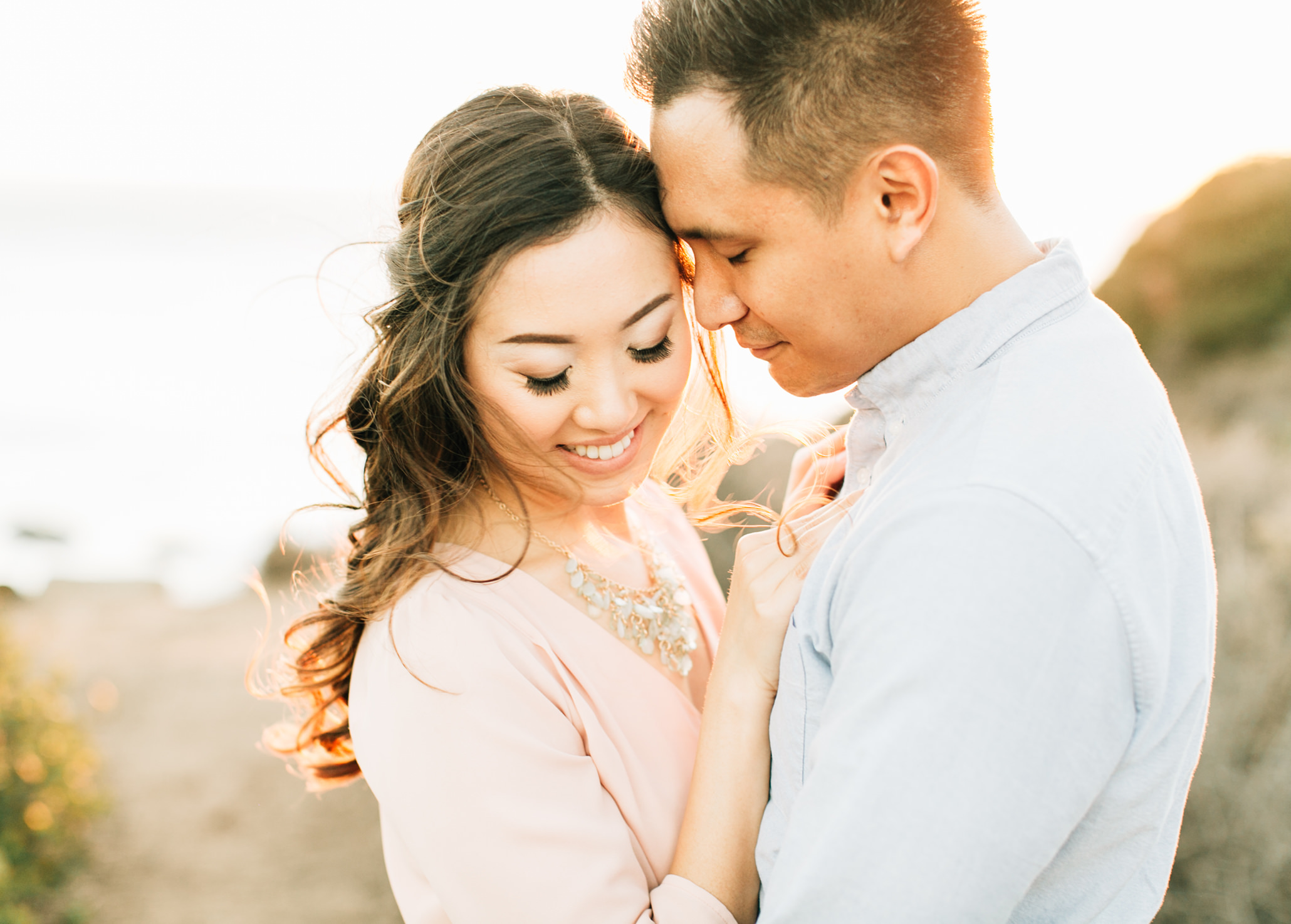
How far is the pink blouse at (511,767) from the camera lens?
1.58m

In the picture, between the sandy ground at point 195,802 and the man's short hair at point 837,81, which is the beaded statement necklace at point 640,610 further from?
the sandy ground at point 195,802

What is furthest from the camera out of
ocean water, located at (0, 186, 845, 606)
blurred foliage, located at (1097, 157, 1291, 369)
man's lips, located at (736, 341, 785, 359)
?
blurred foliage, located at (1097, 157, 1291, 369)

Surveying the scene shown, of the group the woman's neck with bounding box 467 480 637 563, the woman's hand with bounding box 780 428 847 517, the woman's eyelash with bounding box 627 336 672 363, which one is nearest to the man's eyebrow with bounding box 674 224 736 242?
the woman's eyelash with bounding box 627 336 672 363

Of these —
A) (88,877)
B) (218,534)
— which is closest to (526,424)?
(88,877)

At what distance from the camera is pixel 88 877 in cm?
439

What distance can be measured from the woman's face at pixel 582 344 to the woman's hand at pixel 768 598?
433 millimetres

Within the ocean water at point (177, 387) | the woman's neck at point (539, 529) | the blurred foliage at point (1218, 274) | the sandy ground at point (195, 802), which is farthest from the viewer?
the blurred foliage at point (1218, 274)

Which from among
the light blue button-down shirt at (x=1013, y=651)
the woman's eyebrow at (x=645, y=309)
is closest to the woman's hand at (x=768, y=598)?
the light blue button-down shirt at (x=1013, y=651)

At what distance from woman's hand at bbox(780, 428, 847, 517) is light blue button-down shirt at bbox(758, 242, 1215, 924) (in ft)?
1.40

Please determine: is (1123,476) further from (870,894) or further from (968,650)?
(870,894)

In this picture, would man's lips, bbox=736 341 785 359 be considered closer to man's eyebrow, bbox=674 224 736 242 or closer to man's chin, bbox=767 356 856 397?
man's chin, bbox=767 356 856 397

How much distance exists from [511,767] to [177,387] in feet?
47.3

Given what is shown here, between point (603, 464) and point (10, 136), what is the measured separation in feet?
100

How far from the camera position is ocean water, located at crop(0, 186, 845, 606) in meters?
2.61
